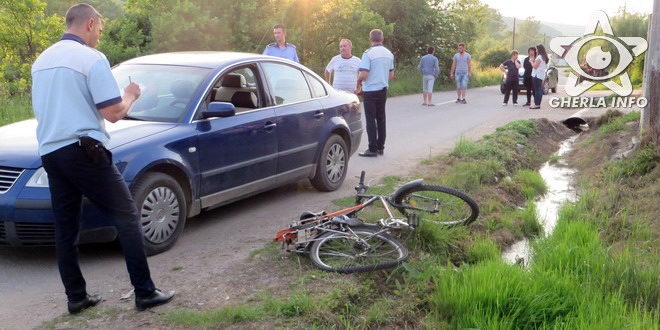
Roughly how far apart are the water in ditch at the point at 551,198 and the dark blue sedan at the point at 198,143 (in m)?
2.32

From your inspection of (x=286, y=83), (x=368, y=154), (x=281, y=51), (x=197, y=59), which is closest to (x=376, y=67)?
(x=368, y=154)

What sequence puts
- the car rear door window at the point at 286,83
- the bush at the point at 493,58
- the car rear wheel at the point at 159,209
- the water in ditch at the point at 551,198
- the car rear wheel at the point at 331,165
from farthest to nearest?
the bush at the point at 493,58, the car rear wheel at the point at 331,165, the car rear door window at the point at 286,83, the water in ditch at the point at 551,198, the car rear wheel at the point at 159,209

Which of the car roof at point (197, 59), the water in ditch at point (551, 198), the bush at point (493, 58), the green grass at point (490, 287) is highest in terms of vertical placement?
the car roof at point (197, 59)

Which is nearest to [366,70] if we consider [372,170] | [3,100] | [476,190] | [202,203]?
[372,170]

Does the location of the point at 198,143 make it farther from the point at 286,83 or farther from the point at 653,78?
the point at 653,78

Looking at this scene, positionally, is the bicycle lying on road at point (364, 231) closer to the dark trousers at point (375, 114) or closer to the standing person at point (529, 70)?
the dark trousers at point (375, 114)

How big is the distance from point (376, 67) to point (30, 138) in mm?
5704

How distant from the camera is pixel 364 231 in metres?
5.39

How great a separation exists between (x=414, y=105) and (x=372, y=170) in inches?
423

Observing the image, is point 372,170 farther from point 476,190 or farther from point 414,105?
point 414,105

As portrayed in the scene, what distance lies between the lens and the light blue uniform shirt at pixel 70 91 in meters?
4.00

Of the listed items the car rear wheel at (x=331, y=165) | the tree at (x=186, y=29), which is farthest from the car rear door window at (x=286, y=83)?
the tree at (x=186, y=29)

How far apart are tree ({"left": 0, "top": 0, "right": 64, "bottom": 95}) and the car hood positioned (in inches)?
428

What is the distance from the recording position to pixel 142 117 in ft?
19.6
